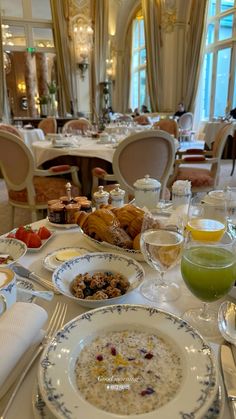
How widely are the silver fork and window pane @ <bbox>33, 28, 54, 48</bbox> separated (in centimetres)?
906

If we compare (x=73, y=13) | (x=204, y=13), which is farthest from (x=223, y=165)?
(x=73, y=13)

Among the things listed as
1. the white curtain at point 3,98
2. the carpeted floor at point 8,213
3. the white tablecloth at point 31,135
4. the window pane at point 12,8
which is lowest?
the carpeted floor at point 8,213

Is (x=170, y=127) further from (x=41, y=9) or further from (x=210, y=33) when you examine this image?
(x=41, y=9)

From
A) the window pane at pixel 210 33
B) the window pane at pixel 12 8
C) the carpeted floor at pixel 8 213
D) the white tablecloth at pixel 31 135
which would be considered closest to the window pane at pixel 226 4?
the window pane at pixel 210 33

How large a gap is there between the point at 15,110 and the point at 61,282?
8.57m

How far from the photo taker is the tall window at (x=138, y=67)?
36.4ft

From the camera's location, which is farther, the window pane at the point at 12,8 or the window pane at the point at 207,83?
the window pane at the point at 207,83

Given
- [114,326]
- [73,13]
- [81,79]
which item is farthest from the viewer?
[81,79]

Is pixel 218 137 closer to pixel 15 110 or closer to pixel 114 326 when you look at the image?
Result: pixel 114 326

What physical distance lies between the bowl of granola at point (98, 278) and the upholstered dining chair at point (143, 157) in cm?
159

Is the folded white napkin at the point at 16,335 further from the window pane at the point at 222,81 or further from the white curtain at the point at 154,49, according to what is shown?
the white curtain at the point at 154,49

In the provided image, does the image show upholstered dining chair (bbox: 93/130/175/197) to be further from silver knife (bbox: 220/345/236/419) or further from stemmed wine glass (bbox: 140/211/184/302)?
silver knife (bbox: 220/345/236/419)

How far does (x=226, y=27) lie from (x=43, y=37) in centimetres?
491

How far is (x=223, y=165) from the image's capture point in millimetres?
6254
